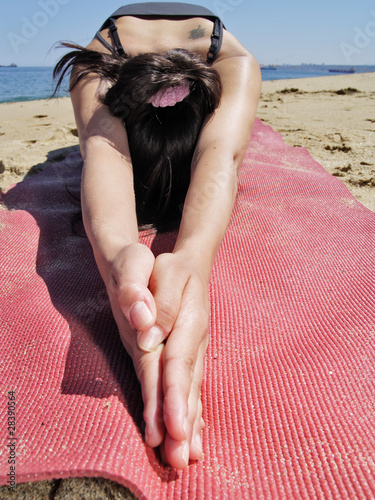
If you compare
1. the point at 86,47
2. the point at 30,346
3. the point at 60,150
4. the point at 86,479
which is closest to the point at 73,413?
the point at 86,479

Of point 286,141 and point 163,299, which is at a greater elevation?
point 163,299

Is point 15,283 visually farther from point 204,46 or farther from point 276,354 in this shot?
point 204,46

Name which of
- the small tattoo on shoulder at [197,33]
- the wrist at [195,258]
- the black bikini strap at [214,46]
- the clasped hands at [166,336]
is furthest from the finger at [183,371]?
the small tattoo on shoulder at [197,33]

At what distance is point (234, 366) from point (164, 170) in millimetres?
762

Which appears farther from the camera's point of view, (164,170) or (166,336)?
(164,170)

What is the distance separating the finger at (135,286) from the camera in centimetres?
73

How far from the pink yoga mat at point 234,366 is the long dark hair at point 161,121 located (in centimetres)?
16

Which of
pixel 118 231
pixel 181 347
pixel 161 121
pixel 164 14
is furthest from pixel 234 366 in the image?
pixel 164 14

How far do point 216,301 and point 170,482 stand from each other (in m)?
0.51

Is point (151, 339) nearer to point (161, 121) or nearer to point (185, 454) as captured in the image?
point (185, 454)

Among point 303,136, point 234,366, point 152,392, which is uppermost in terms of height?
point 152,392

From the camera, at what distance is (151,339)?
2.43ft

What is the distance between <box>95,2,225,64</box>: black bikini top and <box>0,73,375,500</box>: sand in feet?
2.76

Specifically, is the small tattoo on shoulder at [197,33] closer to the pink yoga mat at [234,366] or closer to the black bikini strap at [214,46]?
the black bikini strap at [214,46]
